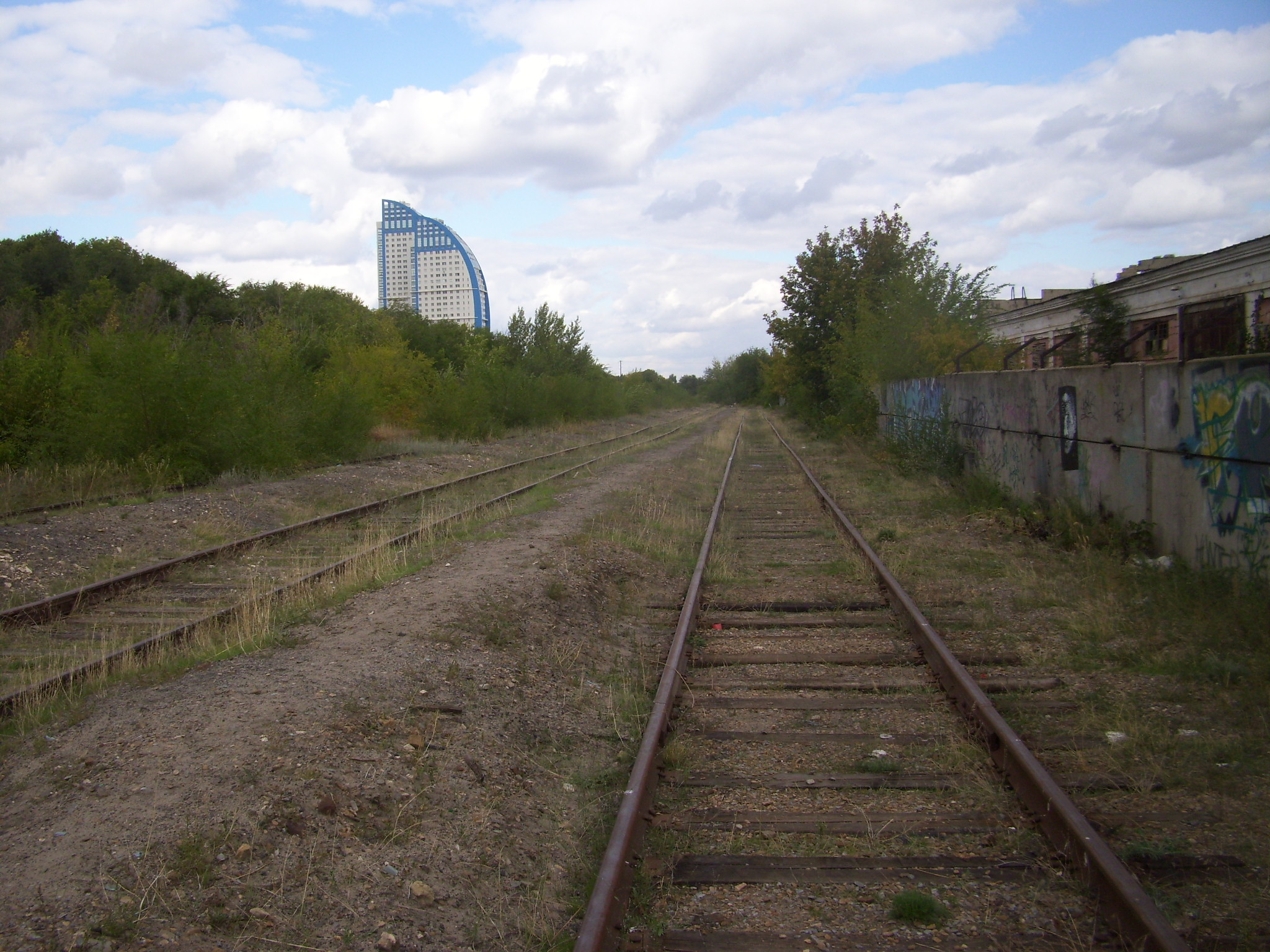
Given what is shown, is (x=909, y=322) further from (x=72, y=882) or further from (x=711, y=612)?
(x=72, y=882)

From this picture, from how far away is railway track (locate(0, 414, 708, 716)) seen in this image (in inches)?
255

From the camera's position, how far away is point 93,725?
5043 millimetres

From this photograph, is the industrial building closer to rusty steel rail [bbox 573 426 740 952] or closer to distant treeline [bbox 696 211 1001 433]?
distant treeline [bbox 696 211 1001 433]

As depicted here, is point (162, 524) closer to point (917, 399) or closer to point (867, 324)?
point (917, 399)

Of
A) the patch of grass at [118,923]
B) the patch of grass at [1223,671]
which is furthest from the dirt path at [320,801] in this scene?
the patch of grass at [1223,671]

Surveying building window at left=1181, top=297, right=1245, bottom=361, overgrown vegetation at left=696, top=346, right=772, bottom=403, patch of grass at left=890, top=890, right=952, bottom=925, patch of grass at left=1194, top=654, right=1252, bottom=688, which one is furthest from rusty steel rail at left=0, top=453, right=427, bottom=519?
overgrown vegetation at left=696, top=346, right=772, bottom=403

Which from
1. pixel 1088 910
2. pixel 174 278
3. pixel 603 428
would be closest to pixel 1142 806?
pixel 1088 910

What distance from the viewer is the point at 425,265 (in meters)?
94.5

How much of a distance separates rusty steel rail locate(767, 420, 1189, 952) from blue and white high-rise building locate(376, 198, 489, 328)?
3544 inches

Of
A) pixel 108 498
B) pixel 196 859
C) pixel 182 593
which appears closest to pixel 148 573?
pixel 182 593

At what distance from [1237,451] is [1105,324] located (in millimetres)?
4093

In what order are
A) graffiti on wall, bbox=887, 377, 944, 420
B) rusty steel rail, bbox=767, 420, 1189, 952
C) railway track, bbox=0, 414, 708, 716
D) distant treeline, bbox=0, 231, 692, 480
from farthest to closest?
graffiti on wall, bbox=887, 377, 944, 420 → distant treeline, bbox=0, 231, 692, 480 → railway track, bbox=0, 414, 708, 716 → rusty steel rail, bbox=767, 420, 1189, 952

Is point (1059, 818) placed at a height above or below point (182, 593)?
below

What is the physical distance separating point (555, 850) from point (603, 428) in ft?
142
